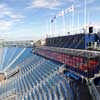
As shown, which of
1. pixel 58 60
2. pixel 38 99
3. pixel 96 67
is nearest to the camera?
pixel 96 67

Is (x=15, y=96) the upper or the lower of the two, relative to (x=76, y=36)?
lower

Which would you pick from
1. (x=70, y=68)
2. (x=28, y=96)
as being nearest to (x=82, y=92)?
(x=70, y=68)

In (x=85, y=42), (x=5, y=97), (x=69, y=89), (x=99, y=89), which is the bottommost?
(x=5, y=97)

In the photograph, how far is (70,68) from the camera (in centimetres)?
716

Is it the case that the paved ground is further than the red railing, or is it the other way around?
the red railing

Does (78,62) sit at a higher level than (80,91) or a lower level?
higher

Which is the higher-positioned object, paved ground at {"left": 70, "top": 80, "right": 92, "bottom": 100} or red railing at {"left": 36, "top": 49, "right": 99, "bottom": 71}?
red railing at {"left": 36, "top": 49, "right": 99, "bottom": 71}

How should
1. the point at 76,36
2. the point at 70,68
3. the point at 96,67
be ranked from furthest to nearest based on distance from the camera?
the point at 76,36
the point at 70,68
the point at 96,67

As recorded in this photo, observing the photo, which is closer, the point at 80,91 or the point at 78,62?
the point at 80,91

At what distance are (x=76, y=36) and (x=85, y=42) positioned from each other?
191 centimetres

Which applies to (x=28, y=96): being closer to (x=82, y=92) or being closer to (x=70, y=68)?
(x=70, y=68)

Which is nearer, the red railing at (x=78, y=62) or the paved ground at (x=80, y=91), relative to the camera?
the paved ground at (x=80, y=91)

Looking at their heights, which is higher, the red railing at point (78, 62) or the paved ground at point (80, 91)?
the red railing at point (78, 62)

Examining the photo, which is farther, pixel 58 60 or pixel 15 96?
pixel 58 60
